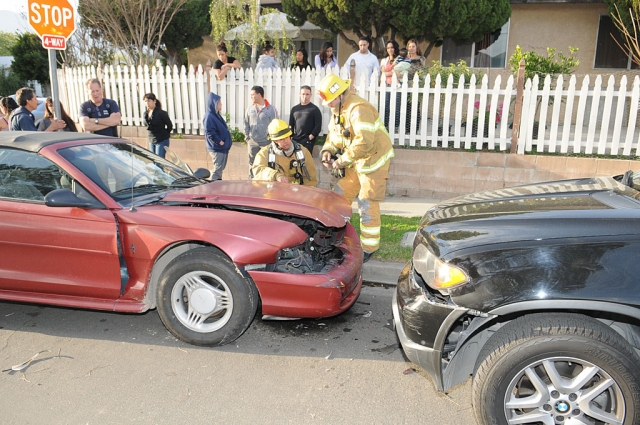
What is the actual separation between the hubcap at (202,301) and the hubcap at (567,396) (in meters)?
2.01

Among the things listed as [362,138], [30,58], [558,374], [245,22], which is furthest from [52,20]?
[30,58]

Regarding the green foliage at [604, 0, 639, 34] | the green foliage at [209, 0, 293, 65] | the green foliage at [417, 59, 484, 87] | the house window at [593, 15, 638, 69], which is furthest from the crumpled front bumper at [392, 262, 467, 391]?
the house window at [593, 15, 638, 69]

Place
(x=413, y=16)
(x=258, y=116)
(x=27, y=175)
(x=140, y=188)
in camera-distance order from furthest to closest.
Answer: (x=413, y=16) < (x=258, y=116) < (x=140, y=188) < (x=27, y=175)

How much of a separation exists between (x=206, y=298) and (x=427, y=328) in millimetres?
1706

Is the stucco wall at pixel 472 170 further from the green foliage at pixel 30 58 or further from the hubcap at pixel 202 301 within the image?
the green foliage at pixel 30 58

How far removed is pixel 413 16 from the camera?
37.1 feet

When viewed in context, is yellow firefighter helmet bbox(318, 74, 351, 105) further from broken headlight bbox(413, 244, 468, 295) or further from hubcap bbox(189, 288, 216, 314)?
broken headlight bbox(413, 244, 468, 295)

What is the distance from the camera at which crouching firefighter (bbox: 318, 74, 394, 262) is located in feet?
18.0

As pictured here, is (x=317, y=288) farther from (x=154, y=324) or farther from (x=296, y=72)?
(x=296, y=72)

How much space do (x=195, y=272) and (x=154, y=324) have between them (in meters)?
0.87

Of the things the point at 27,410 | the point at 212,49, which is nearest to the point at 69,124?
the point at 27,410

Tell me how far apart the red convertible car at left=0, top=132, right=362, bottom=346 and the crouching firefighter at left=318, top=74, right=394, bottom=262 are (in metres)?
1.38

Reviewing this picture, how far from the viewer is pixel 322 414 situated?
3061mm

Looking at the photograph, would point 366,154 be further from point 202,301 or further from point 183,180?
point 202,301
